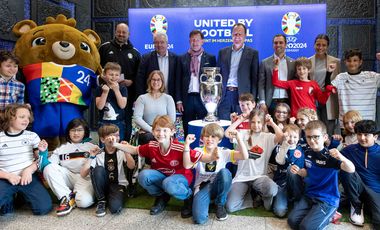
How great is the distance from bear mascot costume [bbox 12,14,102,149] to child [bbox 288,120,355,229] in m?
A: 2.00

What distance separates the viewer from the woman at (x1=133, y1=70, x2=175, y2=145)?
10.5ft

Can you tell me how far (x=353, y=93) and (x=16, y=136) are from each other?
276cm

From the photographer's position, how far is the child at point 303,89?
11.0 feet

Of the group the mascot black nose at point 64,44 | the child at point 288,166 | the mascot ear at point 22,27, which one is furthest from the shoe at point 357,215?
the mascot ear at point 22,27

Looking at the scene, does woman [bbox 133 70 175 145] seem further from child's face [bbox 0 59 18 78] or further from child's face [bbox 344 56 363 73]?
child's face [bbox 344 56 363 73]

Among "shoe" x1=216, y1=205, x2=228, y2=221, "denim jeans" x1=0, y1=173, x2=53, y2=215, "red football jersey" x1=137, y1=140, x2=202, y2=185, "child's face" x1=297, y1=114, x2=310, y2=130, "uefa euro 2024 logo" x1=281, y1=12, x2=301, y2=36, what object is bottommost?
"shoe" x1=216, y1=205, x2=228, y2=221

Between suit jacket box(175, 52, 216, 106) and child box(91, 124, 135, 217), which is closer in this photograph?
child box(91, 124, 135, 217)

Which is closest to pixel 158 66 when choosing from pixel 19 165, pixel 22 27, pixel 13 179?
pixel 22 27

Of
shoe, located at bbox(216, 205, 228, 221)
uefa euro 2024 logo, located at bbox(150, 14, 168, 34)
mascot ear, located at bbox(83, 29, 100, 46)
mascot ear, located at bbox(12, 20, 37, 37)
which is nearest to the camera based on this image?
shoe, located at bbox(216, 205, 228, 221)

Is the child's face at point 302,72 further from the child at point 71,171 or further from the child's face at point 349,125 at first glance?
the child at point 71,171

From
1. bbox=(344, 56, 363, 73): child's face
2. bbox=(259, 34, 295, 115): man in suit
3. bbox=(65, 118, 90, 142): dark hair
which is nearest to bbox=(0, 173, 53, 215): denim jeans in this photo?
bbox=(65, 118, 90, 142): dark hair

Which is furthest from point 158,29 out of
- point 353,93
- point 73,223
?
point 73,223

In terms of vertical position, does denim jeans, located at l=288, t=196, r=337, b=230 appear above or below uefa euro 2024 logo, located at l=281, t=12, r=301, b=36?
below

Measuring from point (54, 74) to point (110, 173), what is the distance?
3.62ft
